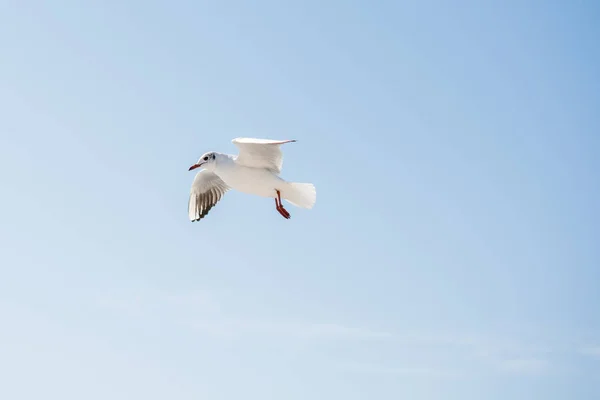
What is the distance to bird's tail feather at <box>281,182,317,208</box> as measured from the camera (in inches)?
462

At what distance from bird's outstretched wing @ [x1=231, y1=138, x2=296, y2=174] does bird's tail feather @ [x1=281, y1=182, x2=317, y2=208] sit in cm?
33

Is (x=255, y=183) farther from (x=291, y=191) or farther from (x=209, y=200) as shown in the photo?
(x=209, y=200)

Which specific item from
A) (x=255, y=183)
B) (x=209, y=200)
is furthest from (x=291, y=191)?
(x=209, y=200)

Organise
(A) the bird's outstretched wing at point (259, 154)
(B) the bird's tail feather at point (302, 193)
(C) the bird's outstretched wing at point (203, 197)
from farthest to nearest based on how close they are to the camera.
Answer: (C) the bird's outstretched wing at point (203, 197) → (B) the bird's tail feather at point (302, 193) → (A) the bird's outstretched wing at point (259, 154)

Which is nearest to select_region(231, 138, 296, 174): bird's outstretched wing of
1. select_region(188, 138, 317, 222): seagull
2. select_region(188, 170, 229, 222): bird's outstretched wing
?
select_region(188, 138, 317, 222): seagull

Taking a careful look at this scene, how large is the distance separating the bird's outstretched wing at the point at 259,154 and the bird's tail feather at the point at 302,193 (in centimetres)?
33

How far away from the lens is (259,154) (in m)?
11.6

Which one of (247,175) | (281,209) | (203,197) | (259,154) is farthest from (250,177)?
(203,197)

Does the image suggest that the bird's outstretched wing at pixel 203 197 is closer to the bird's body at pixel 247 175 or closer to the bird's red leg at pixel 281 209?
the bird's body at pixel 247 175

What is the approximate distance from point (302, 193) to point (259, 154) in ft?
2.78

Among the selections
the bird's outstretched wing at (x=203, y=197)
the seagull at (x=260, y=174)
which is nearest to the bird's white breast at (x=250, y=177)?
the seagull at (x=260, y=174)

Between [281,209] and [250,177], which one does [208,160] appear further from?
[281,209]

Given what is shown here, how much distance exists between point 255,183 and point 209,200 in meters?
2.20

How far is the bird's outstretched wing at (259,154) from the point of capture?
11312 millimetres
